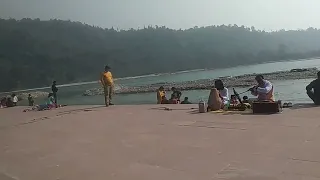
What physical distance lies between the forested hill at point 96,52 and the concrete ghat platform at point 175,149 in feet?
341

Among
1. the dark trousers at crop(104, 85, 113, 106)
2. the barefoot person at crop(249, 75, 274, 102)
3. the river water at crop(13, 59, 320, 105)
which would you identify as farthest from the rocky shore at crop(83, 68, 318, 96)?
the barefoot person at crop(249, 75, 274, 102)

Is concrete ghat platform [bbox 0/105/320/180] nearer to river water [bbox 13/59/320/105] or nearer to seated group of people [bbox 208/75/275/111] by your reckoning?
seated group of people [bbox 208/75/275/111]

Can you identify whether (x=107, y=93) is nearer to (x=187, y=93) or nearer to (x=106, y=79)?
(x=106, y=79)

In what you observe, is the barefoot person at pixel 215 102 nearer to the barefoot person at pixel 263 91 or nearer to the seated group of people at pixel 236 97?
the seated group of people at pixel 236 97

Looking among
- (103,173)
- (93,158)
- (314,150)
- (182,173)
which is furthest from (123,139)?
(314,150)

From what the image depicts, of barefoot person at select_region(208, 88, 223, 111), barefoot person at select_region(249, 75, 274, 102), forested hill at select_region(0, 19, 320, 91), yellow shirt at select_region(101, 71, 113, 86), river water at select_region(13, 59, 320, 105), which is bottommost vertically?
river water at select_region(13, 59, 320, 105)

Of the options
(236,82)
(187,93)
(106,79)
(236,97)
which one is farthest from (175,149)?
(236,82)

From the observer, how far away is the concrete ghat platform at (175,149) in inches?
182

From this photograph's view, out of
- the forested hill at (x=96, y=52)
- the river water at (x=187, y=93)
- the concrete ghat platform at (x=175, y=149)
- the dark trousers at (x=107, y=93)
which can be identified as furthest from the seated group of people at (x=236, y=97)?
the forested hill at (x=96, y=52)

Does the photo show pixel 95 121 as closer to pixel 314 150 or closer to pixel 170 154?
pixel 170 154

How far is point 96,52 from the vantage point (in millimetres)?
147875

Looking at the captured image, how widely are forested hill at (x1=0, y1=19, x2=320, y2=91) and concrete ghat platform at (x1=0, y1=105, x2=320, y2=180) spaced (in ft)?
341

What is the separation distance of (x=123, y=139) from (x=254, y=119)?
2962mm

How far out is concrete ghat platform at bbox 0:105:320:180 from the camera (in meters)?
4.63
